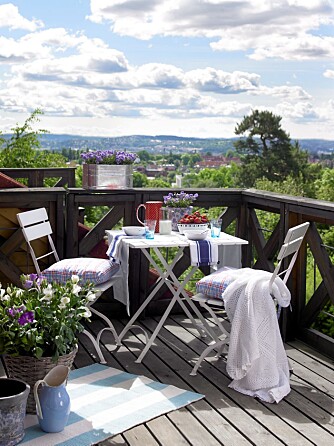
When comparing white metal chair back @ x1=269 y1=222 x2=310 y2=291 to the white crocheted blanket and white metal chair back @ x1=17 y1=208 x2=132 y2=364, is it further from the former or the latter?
white metal chair back @ x1=17 y1=208 x2=132 y2=364

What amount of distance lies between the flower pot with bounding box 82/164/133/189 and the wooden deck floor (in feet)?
3.33

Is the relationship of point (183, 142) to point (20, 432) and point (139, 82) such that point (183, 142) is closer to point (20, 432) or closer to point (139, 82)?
point (139, 82)

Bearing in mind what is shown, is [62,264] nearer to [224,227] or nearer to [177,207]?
[177,207]

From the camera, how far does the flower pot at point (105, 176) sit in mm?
4902

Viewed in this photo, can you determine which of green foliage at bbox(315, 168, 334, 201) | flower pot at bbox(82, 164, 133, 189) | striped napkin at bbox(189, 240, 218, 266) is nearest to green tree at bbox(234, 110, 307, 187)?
green foliage at bbox(315, 168, 334, 201)

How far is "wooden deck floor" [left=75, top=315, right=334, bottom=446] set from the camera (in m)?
3.14

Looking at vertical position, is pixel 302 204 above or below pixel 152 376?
above

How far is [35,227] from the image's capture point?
4375mm

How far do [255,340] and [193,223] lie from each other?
878 millimetres

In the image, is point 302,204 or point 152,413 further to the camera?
point 302,204

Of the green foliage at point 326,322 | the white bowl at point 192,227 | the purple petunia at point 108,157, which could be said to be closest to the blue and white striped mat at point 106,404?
the white bowl at point 192,227

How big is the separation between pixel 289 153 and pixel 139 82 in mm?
8247

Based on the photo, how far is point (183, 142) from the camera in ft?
63.4

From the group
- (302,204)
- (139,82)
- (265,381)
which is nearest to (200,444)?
(265,381)
